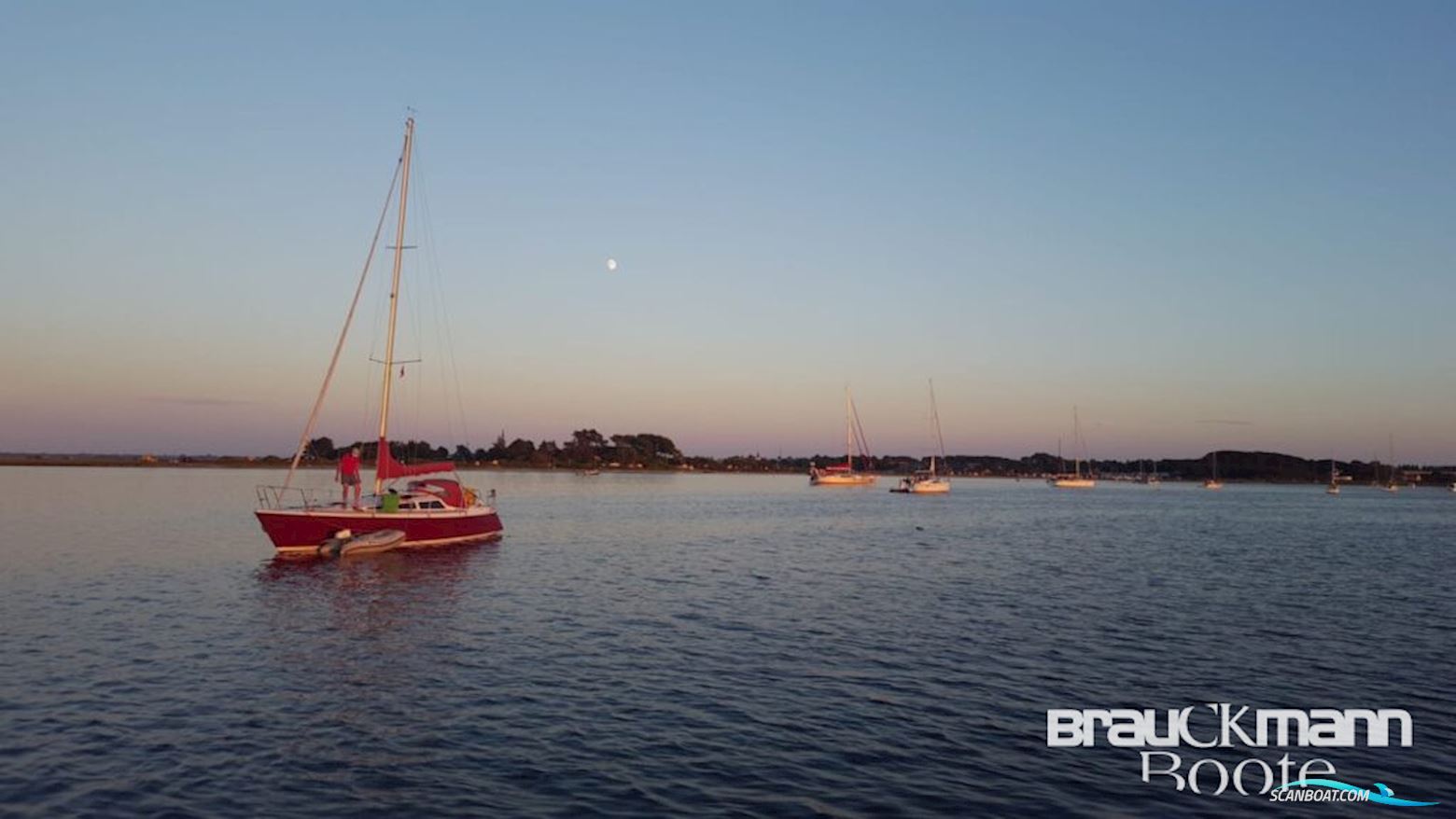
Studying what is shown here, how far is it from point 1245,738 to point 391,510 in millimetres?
42861

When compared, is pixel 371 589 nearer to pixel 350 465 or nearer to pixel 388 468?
pixel 350 465

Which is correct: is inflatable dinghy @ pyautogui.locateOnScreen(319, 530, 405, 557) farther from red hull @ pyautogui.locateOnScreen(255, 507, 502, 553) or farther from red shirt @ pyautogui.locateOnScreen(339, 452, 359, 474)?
red shirt @ pyautogui.locateOnScreen(339, 452, 359, 474)

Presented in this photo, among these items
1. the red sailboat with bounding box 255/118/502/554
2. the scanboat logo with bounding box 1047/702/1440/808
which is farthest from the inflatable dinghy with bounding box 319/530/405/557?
the scanboat logo with bounding box 1047/702/1440/808

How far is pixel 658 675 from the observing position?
22516 millimetres

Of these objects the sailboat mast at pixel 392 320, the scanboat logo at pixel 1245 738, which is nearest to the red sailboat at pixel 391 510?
the sailboat mast at pixel 392 320

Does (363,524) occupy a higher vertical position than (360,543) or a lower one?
higher

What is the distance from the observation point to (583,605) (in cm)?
3369

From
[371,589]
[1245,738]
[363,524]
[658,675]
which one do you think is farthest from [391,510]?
[1245,738]

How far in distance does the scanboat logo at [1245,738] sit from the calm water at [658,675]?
478mm

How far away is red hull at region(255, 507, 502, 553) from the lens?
4609 centimetres

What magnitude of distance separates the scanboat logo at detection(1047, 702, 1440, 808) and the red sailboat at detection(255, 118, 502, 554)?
38963 mm

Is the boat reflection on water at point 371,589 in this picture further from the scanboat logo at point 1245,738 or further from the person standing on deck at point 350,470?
the scanboat logo at point 1245,738

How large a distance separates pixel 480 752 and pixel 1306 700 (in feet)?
59.8

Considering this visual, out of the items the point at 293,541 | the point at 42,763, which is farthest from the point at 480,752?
the point at 293,541
